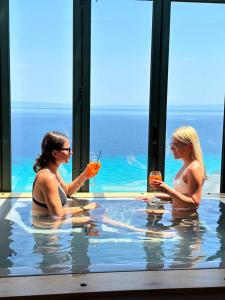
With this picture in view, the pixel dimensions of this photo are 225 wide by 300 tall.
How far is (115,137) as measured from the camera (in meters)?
5.43

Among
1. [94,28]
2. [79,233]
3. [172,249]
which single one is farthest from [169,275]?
[94,28]

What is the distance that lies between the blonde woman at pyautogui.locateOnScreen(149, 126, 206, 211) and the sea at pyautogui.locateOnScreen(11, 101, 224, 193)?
1.92 m

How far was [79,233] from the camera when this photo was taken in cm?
294

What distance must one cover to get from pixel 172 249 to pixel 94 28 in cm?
324

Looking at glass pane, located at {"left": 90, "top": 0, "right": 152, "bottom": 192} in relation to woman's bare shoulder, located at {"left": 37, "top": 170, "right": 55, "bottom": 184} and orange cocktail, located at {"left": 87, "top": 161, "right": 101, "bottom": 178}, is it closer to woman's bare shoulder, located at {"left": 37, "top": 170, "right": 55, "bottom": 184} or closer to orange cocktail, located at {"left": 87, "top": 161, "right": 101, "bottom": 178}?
orange cocktail, located at {"left": 87, "top": 161, "right": 101, "bottom": 178}

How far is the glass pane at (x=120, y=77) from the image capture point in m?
5.05

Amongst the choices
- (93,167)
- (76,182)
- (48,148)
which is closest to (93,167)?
(93,167)

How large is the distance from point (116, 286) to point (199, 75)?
13.7 feet

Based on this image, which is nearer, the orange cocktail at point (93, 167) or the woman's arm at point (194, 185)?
the woman's arm at point (194, 185)

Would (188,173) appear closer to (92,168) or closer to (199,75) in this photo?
(92,168)

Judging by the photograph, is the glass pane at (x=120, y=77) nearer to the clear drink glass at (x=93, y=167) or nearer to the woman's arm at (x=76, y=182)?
the woman's arm at (x=76, y=182)

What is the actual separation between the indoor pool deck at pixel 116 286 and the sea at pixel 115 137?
3550mm

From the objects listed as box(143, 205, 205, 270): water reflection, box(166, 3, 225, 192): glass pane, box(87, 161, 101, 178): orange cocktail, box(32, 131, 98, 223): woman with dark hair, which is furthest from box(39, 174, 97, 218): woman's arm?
box(166, 3, 225, 192): glass pane

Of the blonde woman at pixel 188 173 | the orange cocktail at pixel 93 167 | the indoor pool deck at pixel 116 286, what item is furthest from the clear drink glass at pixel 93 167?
the indoor pool deck at pixel 116 286
